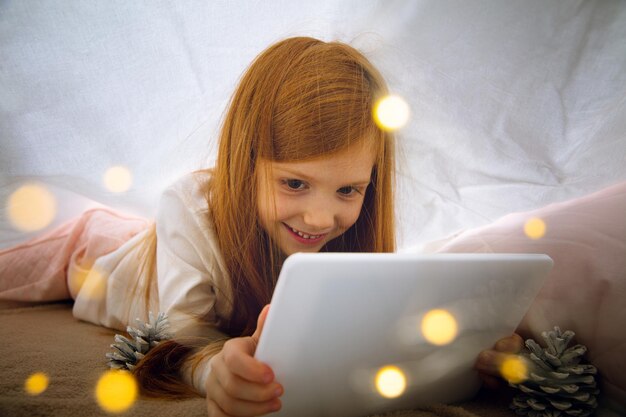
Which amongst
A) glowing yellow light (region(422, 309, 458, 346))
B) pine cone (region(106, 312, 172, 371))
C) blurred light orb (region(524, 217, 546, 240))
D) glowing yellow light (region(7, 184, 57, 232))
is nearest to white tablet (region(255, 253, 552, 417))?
glowing yellow light (region(422, 309, 458, 346))

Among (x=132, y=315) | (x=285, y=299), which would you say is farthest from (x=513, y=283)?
(x=132, y=315)

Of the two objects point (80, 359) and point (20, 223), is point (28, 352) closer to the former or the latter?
point (80, 359)

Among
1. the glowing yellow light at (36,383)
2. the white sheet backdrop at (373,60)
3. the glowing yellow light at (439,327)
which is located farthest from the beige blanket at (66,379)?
the white sheet backdrop at (373,60)

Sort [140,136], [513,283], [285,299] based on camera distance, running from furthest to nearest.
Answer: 1. [140,136]
2. [513,283]
3. [285,299]

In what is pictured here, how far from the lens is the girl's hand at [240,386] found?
0.48 meters

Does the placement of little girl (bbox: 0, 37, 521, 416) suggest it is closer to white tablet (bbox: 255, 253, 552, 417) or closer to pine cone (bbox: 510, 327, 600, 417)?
white tablet (bbox: 255, 253, 552, 417)

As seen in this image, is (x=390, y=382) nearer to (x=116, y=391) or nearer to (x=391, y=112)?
(x=116, y=391)

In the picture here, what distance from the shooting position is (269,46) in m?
1.03

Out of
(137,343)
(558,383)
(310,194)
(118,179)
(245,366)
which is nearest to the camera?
(245,366)

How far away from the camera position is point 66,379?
2.19ft

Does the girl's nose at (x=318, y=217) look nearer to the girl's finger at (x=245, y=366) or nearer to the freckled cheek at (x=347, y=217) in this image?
the freckled cheek at (x=347, y=217)

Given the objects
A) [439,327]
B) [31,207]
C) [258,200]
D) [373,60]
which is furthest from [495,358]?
[31,207]

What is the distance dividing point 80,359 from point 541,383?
0.70 metres

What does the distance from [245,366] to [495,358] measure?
1.14 ft
